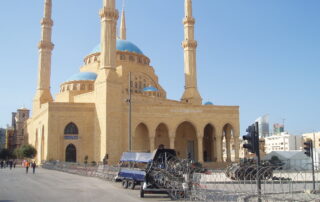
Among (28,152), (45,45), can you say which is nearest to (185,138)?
(28,152)

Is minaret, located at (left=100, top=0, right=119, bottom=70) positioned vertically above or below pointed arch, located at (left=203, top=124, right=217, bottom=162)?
above

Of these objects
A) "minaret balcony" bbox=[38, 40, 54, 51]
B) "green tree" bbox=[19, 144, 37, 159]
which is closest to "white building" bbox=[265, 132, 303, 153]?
"minaret balcony" bbox=[38, 40, 54, 51]

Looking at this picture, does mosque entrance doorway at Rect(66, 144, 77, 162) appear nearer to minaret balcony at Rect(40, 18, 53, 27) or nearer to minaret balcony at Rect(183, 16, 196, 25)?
minaret balcony at Rect(40, 18, 53, 27)

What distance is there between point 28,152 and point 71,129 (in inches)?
314

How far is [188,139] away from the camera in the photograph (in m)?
41.7

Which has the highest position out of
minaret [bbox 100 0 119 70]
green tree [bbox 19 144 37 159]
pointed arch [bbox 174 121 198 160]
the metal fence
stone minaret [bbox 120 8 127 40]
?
stone minaret [bbox 120 8 127 40]

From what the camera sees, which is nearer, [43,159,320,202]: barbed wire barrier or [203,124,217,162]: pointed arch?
[43,159,320,202]: barbed wire barrier

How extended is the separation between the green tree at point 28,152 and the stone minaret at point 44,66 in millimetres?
5923

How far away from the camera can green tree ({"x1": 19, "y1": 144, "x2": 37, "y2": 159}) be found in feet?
130

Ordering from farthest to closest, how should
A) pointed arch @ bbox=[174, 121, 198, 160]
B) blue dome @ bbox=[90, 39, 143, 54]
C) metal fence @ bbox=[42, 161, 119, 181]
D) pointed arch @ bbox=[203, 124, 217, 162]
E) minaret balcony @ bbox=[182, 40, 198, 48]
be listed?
1. blue dome @ bbox=[90, 39, 143, 54]
2. minaret balcony @ bbox=[182, 40, 198, 48]
3. pointed arch @ bbox=[203, 124, 217, 162]
4. pointed arch @ bbox=[174, 121, 198, 160]
5. metal fence @ bbox=[42, 161, 119, 181]

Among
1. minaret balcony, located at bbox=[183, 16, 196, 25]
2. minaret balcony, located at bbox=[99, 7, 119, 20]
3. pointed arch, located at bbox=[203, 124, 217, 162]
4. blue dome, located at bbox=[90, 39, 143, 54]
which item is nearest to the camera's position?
minaret balcony, located at bbox=[99, 7, 119, 20]

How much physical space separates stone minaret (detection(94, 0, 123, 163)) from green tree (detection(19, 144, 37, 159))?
10208 millimetres

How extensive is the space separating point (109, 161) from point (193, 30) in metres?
21.6

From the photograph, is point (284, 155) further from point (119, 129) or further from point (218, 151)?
point (119, 129)
